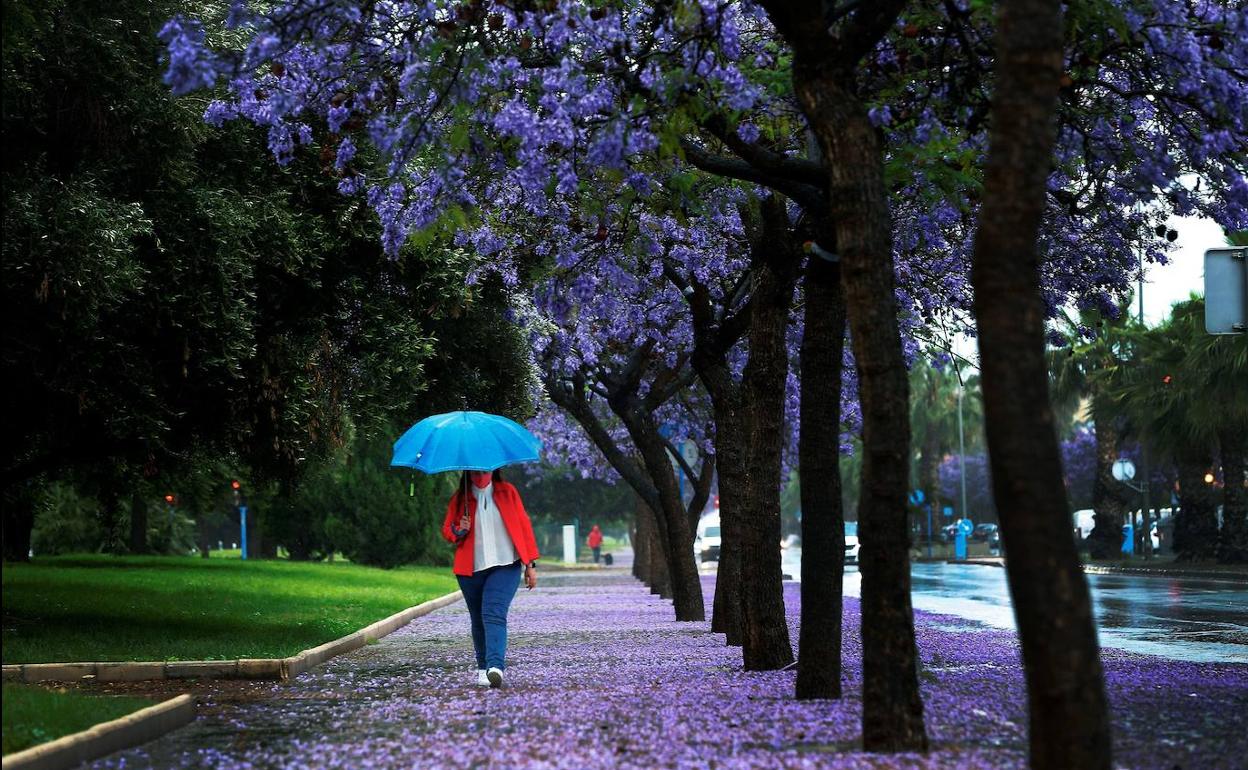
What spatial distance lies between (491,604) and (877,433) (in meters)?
5.21

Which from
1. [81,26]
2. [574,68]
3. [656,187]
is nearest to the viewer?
[574,68]

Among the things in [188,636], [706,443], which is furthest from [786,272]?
[706,443]

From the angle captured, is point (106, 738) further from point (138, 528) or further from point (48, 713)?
point (138, 528)

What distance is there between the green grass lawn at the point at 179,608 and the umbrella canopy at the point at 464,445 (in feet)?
12.1

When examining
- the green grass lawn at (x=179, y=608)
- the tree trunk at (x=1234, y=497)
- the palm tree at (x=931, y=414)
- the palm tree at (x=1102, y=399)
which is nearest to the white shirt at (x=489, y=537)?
the green grass lawn at (x=179, y=608)

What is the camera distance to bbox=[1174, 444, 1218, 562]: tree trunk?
4572cm

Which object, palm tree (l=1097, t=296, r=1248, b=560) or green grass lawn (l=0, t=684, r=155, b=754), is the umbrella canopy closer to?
green grass lawn (l=0, t=684, r=155, b=754)

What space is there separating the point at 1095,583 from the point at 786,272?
81.7 feet

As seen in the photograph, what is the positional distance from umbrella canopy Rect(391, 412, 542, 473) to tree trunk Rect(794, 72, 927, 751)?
14.5 feet

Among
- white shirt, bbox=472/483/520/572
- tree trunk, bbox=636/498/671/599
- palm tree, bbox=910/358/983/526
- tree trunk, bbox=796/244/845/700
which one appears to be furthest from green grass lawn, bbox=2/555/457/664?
palm tree, bbox=910/358/983/526

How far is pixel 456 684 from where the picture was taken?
13.0 meters

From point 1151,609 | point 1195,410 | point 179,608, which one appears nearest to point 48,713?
point 179,608

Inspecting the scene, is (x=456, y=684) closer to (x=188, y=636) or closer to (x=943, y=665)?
(x=943, y=665)

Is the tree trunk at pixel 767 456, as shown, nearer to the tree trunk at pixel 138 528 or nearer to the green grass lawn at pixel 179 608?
the green grass lawn at pixel 179 608
